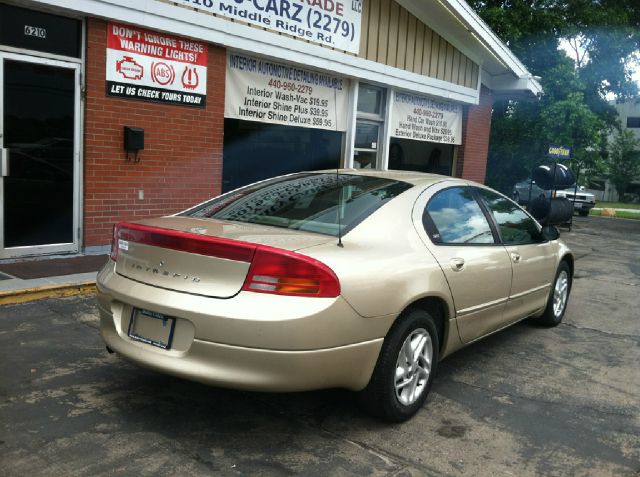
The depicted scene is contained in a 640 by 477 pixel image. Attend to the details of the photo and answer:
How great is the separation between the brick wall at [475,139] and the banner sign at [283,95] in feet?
13.8

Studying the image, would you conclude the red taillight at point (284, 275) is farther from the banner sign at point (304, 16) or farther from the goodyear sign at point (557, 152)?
the goodyear sign at point (557, 152)

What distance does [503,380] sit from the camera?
4406 millimetres

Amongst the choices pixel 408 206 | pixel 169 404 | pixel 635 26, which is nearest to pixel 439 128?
pixel 408 206

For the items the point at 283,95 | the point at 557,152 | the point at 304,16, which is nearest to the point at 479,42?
the point at 557,152

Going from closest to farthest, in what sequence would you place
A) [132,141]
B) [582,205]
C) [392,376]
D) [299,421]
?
1. [392,376]
2. [299,421]
3. [132,141]
4. [582,205]

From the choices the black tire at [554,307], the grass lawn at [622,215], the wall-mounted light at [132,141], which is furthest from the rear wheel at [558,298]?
the grass lawn at [622,215]

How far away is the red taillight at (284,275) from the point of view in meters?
3.01

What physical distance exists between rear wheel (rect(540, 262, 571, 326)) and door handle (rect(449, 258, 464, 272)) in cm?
210

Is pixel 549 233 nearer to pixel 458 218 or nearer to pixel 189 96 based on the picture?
pixel 458 218

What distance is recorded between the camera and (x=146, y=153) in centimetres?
778

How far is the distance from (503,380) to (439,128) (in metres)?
9.33

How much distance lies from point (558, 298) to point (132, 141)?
507 centimetres

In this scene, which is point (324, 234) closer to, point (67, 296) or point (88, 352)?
point (88, 352)

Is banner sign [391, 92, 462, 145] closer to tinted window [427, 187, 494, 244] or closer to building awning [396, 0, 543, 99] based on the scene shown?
building awning [396, 0, 543, 99]
